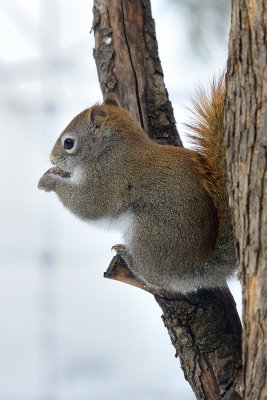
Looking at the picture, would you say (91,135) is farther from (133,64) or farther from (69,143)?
(133,64)

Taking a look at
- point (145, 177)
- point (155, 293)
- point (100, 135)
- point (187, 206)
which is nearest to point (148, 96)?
point (100, 135)

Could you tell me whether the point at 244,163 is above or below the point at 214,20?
below

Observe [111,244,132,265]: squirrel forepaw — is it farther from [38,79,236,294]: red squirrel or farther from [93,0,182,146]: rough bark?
[93,0,182,146]: rough bark

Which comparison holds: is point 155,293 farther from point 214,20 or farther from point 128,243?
point 214,20

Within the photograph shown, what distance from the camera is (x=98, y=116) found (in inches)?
84.4

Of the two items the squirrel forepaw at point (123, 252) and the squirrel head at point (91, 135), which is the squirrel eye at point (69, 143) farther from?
the squirrel forepaw at point (123, 252)

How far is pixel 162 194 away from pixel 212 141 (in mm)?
231

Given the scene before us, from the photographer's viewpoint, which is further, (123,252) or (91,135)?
(91,135)

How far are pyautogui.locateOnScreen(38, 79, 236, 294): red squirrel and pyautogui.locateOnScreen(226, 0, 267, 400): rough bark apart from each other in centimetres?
55

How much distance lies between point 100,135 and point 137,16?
20.3 inches

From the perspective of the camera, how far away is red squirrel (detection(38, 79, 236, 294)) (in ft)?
6.10

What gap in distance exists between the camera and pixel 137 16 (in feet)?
7.54

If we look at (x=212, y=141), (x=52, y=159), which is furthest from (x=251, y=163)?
(x=52, y=159)

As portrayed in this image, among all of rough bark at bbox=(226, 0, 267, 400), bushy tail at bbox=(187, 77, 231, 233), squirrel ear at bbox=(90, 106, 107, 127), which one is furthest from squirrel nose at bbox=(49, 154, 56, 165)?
rough bark at bbox=(226, 0, 267, 400)
